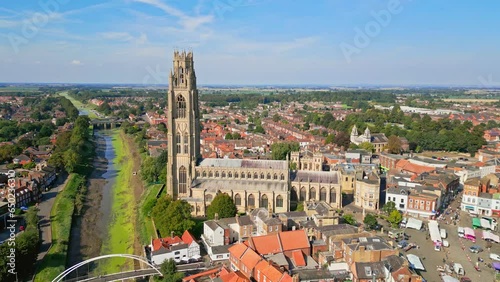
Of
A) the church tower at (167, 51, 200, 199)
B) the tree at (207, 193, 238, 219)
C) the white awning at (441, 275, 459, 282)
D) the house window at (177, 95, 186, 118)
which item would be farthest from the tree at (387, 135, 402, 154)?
the white awning at (441, 275, 459, 282)

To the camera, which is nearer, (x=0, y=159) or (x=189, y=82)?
(x=189, y=82)

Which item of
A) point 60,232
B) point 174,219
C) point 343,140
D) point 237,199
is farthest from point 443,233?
point 343,140

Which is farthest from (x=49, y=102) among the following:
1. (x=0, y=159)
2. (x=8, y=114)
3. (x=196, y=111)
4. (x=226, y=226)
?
(x=226, y=226)

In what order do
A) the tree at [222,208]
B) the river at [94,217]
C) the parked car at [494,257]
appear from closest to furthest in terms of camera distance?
the parked car at [494,257] → the river at [94,217] → the tree at [222,208]

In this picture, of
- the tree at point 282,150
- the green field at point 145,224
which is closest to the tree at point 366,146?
the tree at point 282,150

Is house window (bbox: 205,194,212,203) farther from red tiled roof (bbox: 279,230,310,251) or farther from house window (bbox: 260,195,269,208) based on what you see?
red tiled roof (bbox: 279,230,310,251)

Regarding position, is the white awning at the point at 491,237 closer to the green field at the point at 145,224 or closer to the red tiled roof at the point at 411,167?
the red tiled roof at the point at 411,167

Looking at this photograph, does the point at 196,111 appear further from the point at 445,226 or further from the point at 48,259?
the point at 445,226
